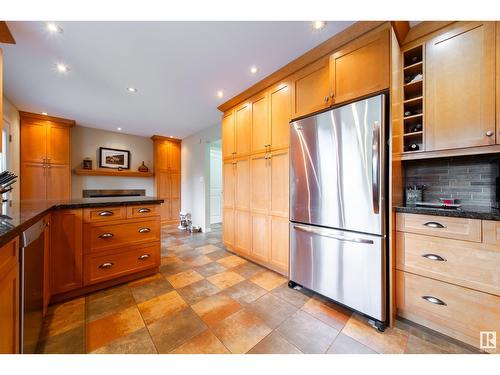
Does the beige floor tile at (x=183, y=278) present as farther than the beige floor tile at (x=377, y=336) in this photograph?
Yes

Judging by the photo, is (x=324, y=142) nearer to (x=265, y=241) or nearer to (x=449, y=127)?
(x=449, y=127)

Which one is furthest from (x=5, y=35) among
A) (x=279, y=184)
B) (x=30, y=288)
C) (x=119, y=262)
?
(x=279, y=184)

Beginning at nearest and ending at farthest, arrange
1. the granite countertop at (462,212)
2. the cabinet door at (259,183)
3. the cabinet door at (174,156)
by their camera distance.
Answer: the granite countertop at (462,212) < the cabinet door at (259,183) < the cabinet door at (174,156)

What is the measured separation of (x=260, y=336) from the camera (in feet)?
4.35

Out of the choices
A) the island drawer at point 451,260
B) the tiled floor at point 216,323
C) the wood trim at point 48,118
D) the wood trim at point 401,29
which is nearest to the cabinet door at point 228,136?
the tiled floor at point 216,323

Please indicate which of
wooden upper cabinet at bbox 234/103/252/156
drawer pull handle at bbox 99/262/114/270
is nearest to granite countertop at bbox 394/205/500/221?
wooden upper cabinet at bbox 234/103/252/156

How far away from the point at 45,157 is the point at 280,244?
15.9 ft

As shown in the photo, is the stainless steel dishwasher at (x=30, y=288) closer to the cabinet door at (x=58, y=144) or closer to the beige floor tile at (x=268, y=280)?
the beige floor tile at (x=268, y=280)

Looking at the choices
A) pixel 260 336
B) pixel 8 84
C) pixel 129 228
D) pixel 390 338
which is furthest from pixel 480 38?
pixel 8 84

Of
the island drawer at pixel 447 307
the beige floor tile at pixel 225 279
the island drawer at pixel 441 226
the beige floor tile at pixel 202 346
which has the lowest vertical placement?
the beige floor tile at pixel 225 279

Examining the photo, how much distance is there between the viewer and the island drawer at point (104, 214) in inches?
70.4

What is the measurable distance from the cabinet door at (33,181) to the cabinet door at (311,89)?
4891 mm

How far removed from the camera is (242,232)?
273 cm
